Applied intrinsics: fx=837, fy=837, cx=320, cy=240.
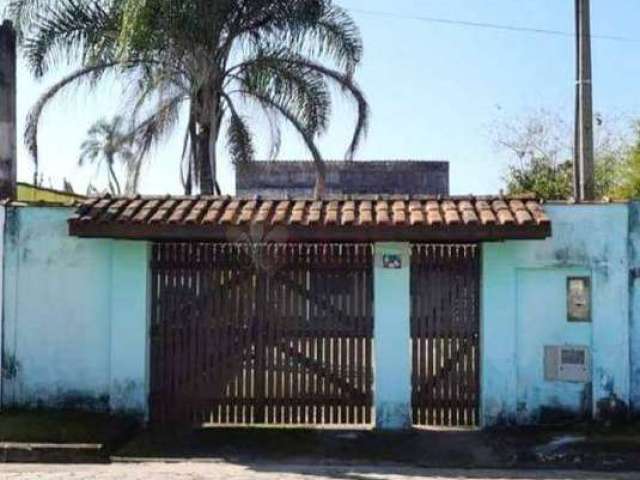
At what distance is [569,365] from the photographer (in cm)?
976

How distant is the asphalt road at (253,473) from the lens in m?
7.69

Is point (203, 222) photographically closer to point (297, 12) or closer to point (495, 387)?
point (495, 387)

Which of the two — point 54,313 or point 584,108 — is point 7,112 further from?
point 584,108

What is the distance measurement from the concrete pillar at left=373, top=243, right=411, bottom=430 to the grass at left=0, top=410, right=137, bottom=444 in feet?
9.66

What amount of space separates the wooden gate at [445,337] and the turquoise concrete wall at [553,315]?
19cm

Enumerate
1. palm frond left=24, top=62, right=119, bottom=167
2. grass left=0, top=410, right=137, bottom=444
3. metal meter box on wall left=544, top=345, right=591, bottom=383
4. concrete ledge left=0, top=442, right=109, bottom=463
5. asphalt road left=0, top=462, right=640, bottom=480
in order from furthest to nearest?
palm frond left=24, top=62, right=119, bottom=167
metal meter box on wall left=544, top=345, right=591, bottom=383
grass left=0, top=410, right=137, bottom=444
concrete ledge left=0, top=442, right=109, bottom=463
asphalt road left=0, top=462, right=640, bottom=480

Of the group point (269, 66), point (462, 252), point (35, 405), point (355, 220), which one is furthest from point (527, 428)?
point (269, 66)

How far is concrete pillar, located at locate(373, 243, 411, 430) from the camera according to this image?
32.3ft

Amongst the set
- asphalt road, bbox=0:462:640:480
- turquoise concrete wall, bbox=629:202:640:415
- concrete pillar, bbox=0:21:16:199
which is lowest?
asphalt road, bbox=0:462:640:480

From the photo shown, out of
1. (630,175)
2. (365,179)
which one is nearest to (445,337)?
(630,175)

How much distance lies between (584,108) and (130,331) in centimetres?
838

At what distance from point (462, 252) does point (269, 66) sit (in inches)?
284

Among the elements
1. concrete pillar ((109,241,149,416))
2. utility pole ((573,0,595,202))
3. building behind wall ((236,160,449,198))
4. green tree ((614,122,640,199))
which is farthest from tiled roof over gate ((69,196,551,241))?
building behind wall ((236,160,449,198))

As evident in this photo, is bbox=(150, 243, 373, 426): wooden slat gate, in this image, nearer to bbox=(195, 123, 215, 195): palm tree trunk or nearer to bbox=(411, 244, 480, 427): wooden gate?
bbox=(411, 244, 480, 427): wooden gate
